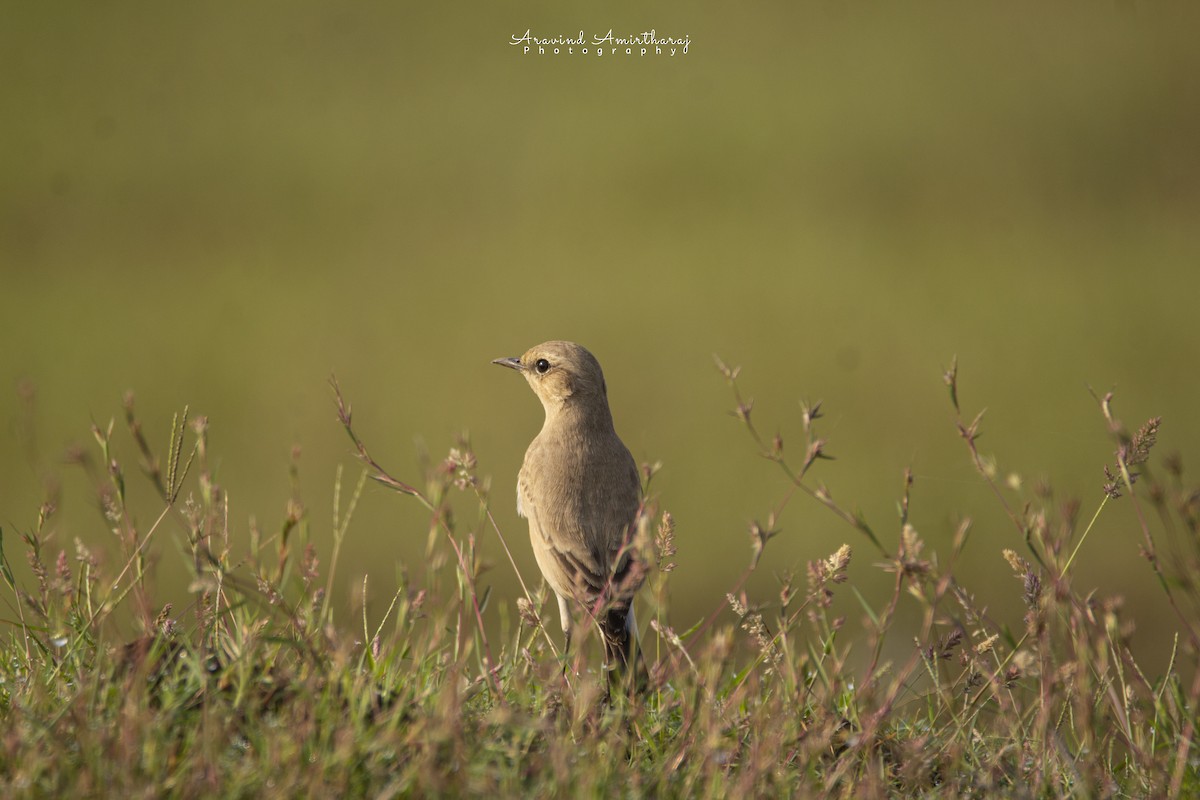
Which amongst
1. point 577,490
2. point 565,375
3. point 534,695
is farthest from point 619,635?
point 565,375

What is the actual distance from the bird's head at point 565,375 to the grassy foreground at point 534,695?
6.31ft

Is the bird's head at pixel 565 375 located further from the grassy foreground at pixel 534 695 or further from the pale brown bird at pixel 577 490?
the grassy foreground at pixel 534 695

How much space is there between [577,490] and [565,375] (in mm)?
676

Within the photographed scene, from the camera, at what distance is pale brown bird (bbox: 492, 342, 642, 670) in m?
5.27

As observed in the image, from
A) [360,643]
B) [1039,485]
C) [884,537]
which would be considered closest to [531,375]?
[360,643]

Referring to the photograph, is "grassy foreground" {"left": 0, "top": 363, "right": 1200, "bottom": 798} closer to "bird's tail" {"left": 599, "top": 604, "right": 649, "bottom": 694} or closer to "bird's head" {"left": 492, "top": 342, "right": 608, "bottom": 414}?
"bird's tail" {"left": 599, "top": 604, "right": 649, "bottom": 694}

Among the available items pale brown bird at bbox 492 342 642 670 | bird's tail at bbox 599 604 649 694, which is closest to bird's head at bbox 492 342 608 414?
pale brown bird at bbox 492 342 642 670

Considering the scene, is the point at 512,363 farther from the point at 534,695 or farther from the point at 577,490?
the point at 534,695

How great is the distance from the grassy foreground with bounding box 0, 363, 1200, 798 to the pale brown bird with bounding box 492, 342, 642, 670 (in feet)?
3.63

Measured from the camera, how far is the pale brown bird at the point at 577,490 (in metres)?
5.27

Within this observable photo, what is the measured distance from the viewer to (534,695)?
391cm

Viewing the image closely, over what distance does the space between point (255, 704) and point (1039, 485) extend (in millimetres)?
2197

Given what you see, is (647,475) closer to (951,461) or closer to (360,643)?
(360,643)

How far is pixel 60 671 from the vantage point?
3.58 m
